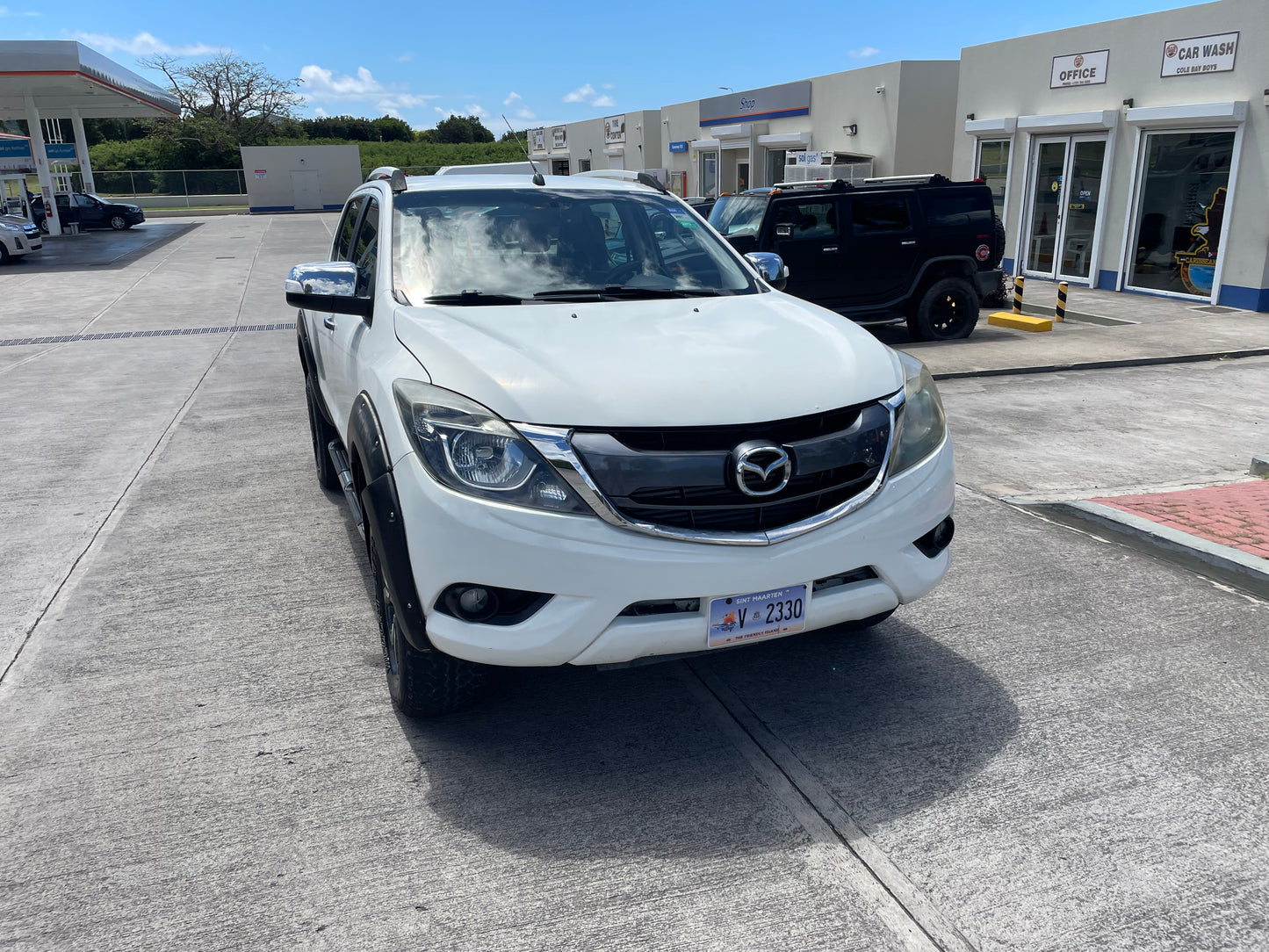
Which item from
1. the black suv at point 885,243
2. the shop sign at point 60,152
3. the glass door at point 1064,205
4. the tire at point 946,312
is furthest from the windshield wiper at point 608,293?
the shop sign at point 60,152

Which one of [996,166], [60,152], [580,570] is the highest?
[60,152]

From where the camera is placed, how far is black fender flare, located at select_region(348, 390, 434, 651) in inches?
120

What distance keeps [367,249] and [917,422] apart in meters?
Result: 2.66

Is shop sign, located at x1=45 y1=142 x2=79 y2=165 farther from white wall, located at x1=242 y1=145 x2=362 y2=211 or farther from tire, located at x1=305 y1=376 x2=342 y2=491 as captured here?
tire, located at x1=305 y1=376 x2=342 y2=491

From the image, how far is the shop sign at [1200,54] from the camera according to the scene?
1473cm

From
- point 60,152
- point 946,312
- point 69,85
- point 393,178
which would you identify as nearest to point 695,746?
point 393,178

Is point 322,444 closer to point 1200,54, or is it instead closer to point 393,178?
point 393,178

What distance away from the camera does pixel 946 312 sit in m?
12.6

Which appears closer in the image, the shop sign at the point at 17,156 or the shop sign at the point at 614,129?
the shop sign at the point at 17,156

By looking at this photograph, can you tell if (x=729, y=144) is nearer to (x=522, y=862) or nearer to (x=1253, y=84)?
(x=1253, y=84)

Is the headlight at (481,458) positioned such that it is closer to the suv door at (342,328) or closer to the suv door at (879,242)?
the suv door at (342,328)

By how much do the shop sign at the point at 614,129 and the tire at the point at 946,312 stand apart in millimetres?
35147

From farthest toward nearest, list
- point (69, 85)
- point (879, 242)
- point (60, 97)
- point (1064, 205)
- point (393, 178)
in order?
point (60, 97), point (69, 85), point (1064, 205), point (879, 242), point (393, 178)

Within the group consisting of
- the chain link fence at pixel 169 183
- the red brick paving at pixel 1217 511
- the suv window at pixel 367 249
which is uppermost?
the chain link fence at pixel 169 183
